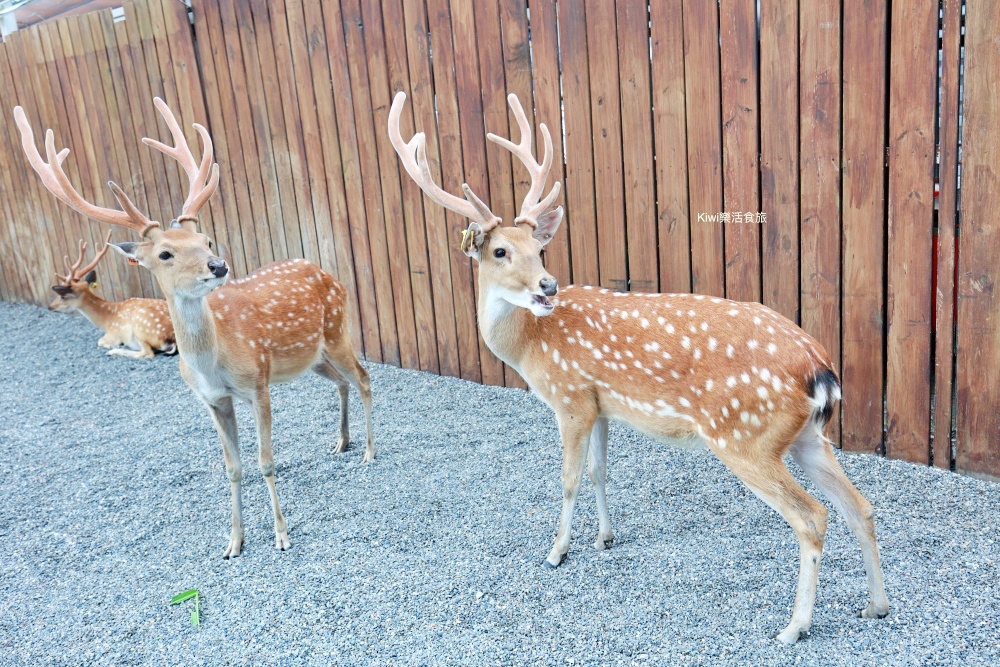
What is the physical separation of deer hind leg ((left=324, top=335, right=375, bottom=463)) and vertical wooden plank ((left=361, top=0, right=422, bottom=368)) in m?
1.15

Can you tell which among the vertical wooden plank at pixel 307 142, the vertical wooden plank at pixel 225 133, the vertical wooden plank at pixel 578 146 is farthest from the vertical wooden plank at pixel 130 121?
the vertical wooden plank at pixel 578 146

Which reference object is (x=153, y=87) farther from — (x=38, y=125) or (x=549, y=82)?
(x=549, y=82)

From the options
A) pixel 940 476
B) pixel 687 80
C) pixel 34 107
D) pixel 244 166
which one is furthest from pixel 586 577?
pixel 34 107

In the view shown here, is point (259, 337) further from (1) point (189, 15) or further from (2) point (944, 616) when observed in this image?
(1) point (189, 15)

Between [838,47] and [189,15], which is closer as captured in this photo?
[838,47]

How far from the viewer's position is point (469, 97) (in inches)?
191

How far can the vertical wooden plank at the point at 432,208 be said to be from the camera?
4.96m

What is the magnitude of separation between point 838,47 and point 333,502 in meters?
3.23

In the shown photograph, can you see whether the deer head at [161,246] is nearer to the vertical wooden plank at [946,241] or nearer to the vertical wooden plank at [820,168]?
the vertical wooden plank at [820,168]

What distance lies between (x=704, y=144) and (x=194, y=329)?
8.72 feet

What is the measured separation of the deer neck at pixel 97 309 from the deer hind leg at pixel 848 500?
21.1 feet

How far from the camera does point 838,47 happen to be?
11.3 feet

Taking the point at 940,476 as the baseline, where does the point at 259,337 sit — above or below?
above

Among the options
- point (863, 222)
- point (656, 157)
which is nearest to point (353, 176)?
point (656, 157)
